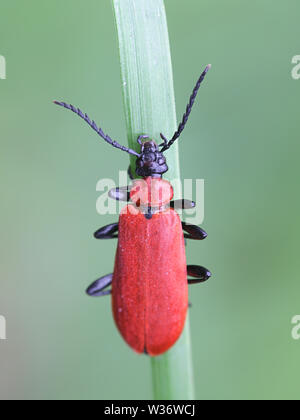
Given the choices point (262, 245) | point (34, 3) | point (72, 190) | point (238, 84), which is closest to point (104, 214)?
point (72, 190)

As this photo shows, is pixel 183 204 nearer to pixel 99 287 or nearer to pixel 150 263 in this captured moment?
pixel 150 263

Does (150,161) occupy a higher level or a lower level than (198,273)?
higher

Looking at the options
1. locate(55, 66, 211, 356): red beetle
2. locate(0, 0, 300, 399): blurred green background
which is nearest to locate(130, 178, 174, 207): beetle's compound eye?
locate(55, 66, 211, 356): red beetle

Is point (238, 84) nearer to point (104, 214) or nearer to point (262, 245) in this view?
point (262, 245)

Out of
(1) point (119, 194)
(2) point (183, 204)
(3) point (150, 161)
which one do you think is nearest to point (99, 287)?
(1) point (119, 194)

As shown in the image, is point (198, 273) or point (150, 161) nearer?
point (150, 161)

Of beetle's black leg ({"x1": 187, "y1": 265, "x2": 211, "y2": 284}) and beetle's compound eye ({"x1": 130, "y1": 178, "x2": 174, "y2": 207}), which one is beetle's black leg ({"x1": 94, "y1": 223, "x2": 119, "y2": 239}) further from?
beetle's black leg ({"x1": 187, "y1": 265, "x2": 211, "y2": 284})
